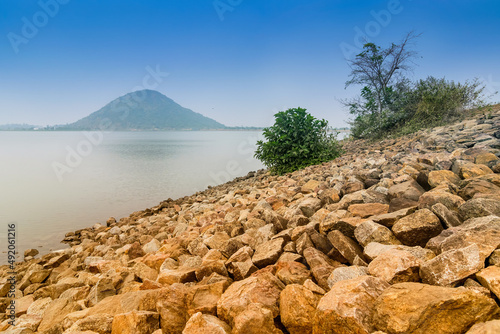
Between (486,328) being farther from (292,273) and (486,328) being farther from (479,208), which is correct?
(479,208)

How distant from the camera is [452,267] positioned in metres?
1.65

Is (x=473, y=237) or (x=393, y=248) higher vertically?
(x=473, y=237)

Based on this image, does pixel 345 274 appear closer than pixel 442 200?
Yes

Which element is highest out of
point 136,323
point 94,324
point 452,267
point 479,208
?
point 479,208

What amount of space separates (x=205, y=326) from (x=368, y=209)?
190cm

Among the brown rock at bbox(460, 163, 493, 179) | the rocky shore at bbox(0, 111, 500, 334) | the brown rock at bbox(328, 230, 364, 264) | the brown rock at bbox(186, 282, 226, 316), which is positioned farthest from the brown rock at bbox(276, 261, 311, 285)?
the brown rock at bbox(460, 163, 493, 179)

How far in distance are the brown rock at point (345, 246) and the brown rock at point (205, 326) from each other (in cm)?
108

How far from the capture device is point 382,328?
148 centimetres

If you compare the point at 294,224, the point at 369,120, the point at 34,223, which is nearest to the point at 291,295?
the point at 294,224

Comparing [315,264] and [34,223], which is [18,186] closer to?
[34,223]

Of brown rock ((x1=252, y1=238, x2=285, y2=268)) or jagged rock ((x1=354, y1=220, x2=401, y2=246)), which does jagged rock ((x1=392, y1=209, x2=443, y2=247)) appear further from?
brown rock ((x1=252, y1=238, x2=285, y2=268))

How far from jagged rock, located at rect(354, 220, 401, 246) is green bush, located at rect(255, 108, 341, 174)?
7763 millimetres

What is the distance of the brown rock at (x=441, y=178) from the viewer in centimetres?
325

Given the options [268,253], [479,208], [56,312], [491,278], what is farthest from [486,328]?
[56,312]
